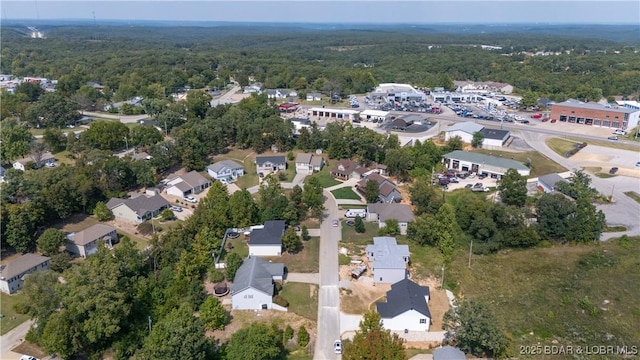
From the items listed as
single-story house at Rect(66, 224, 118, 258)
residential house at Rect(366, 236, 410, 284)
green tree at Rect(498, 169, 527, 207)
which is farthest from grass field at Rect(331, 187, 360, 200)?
single-story house at Rect(66, 224, 118, 258)

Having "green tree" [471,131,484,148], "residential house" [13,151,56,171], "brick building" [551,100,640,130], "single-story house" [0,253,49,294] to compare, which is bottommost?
"single-story house" [0,253,49,294]

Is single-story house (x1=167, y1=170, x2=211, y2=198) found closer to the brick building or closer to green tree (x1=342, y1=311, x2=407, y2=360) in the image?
green tree (x1=342, y1=311, x2=407, y2=360)

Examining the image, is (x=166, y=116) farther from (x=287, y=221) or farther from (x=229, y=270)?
(x=229, y=270)

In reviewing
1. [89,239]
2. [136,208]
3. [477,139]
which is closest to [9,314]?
[89,239]

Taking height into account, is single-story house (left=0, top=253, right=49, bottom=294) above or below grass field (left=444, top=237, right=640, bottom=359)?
A: above

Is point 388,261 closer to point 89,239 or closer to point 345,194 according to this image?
point 345,194

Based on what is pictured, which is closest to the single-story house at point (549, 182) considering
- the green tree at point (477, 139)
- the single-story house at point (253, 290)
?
the green tree at point (477, 139)

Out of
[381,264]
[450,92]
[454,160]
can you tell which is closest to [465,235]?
[381,264]
